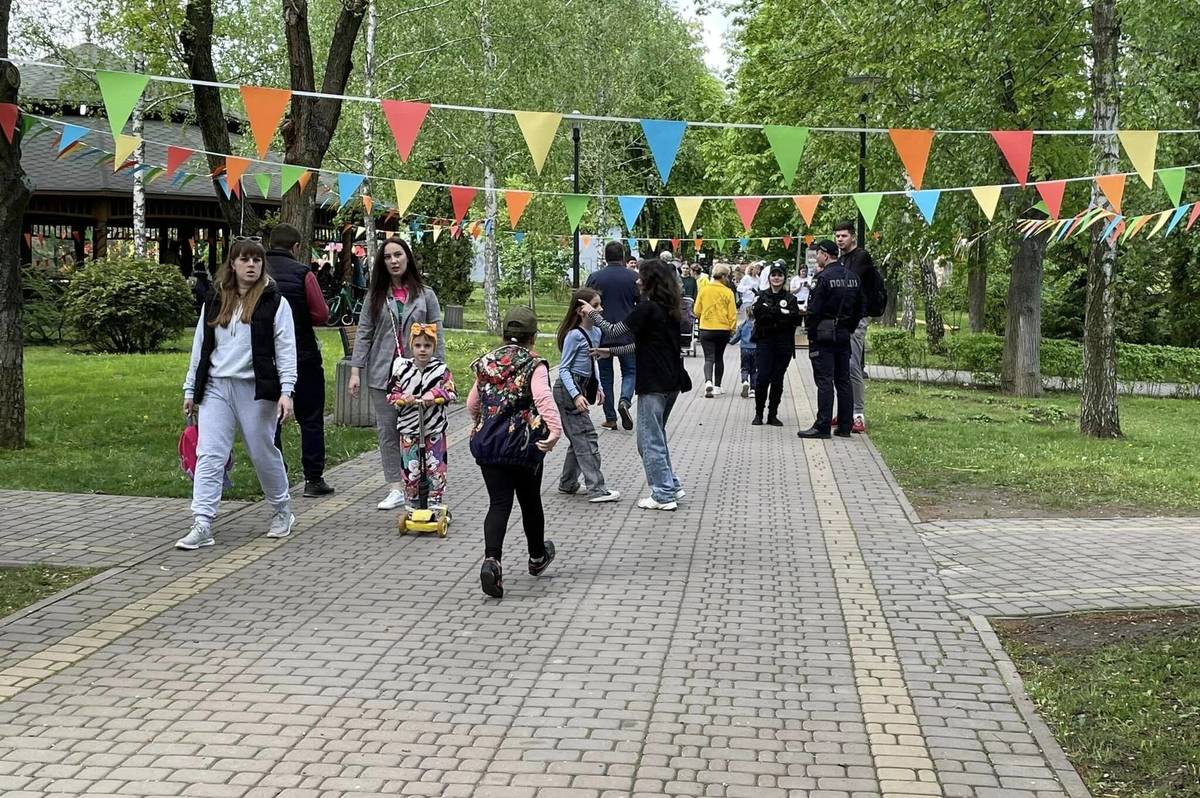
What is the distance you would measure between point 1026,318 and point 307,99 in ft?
43.6

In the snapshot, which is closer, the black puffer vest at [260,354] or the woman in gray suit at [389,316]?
the black puffer vest at [260,354]

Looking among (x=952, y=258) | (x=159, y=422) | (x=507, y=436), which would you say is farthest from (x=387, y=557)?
(x=952, y=258)

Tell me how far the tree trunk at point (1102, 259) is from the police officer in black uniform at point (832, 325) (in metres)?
2.99

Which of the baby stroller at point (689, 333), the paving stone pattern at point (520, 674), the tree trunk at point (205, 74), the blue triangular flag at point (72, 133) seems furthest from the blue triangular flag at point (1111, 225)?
the blue triangular flag at point (72, 133)

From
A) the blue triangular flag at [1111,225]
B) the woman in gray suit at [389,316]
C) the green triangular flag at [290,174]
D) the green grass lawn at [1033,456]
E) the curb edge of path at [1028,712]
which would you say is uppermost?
the green triangular flag at [290,174]

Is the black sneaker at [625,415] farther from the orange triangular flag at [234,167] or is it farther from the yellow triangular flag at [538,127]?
the yellow triangular flag at [538,127]

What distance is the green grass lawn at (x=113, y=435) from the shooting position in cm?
939

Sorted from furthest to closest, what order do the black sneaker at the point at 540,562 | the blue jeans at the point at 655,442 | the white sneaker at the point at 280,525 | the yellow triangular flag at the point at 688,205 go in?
the yellow triangular flag at the point at 688,205 < the blue jeans at the point at 655,442 < the white sneaker at the point at 280,525 < the black sneaker at the point at 540,562

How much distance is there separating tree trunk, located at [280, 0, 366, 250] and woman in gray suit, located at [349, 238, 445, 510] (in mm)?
4478

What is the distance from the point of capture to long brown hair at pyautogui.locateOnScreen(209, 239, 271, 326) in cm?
737

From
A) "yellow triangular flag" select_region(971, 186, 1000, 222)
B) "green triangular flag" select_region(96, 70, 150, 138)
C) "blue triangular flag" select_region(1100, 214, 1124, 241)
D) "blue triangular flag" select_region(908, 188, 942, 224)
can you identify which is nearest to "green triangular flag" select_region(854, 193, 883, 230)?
"blue triangular flag" select_region(908, 188, 942, 224)

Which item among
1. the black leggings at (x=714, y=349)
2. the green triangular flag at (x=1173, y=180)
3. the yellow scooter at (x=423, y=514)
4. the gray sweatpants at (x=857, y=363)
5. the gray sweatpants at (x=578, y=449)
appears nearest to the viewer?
the yellow scooter at (x=423, y=514)

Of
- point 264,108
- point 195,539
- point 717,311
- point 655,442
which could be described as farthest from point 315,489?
point 717,311

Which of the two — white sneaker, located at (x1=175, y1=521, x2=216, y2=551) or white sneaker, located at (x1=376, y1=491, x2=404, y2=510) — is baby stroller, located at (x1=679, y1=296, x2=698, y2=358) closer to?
white sneaker, located at (x1=376, y1=491, x2=404, y2=510)
